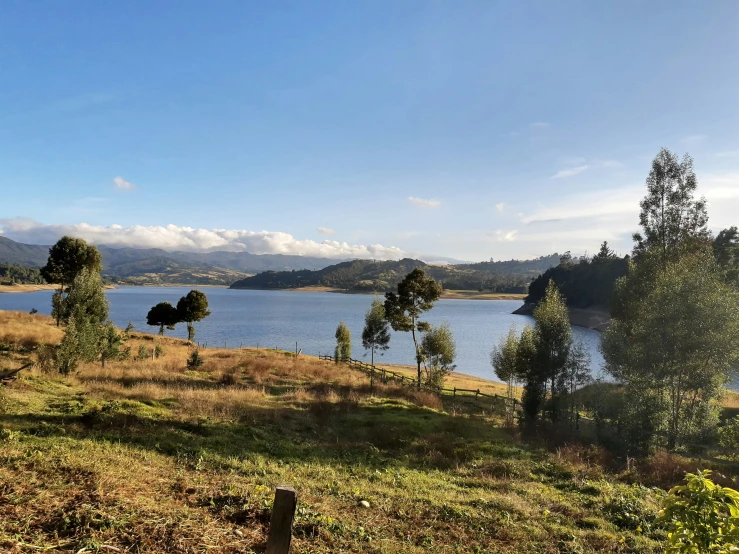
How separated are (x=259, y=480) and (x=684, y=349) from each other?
24073 millimetres

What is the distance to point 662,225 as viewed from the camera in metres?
30.9

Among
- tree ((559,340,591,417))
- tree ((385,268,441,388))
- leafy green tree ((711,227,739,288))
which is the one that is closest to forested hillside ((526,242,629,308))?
leafy green tree ((711,227,739,288))

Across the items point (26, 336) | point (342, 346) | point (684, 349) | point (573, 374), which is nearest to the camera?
point (684, 349)

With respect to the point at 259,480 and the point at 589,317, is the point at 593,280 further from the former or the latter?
the point at 259,480

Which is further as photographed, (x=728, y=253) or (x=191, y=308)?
(x=191, y=308)

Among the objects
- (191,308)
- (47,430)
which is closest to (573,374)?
(47,430)

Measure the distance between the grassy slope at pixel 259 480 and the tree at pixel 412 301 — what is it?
21777 mm

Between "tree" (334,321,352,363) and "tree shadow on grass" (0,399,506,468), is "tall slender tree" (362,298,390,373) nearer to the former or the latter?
"tree" (334,321,352,363)

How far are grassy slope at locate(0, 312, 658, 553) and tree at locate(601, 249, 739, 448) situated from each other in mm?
10146

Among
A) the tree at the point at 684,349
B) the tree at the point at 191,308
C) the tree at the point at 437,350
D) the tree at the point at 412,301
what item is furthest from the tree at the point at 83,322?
the tree at the point at 191,308

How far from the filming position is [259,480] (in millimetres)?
9484

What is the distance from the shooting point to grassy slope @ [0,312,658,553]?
6277mm

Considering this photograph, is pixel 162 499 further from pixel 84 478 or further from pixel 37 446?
pixel 37 446

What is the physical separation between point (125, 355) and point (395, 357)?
170 ft
